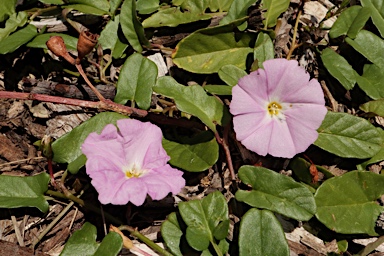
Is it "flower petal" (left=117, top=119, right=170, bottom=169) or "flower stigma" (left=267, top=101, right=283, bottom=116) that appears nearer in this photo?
"flower petal" (left=117, top=119, right=170, bottom=169)

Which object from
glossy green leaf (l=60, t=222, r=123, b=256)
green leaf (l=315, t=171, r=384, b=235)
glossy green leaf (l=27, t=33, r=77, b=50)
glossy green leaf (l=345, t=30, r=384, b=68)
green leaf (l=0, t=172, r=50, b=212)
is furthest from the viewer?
glossy green leaf (l=345, t=30, r=384, b=68)

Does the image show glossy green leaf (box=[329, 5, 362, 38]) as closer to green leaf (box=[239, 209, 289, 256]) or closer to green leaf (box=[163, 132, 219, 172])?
green leaf (box=[163, 132, 219, 172])

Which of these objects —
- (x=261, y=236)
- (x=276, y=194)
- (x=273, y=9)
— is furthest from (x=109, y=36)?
(x=261, y=236)

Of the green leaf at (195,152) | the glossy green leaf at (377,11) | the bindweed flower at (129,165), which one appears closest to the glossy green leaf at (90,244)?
the bindweed flower at (129,165)

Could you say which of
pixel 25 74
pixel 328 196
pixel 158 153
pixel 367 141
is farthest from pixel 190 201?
pixel 25 74

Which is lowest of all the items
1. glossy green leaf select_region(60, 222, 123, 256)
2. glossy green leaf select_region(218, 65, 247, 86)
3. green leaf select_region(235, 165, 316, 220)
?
glossy green leaf select_region(60, 222, 123, 256)

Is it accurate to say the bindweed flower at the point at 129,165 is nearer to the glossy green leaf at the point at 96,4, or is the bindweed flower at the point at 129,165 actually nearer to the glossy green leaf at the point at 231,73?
the glossy green leaf at the point at 231,73

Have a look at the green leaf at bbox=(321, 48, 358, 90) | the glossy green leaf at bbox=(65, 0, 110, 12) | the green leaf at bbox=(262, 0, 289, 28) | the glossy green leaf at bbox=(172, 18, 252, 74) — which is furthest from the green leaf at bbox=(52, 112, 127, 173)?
the green leaf at bbox=(321, 48, 358, 90)
